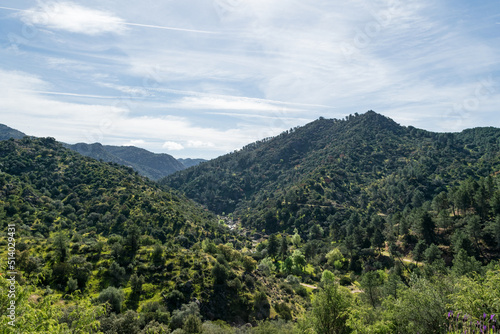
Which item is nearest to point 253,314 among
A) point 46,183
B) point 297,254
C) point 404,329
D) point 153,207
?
point 404,329

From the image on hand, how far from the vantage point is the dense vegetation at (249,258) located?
25.3m

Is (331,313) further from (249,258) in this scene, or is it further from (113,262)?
(113,262)

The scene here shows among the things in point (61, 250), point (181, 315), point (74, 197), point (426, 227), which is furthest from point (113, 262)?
point (426, 227)

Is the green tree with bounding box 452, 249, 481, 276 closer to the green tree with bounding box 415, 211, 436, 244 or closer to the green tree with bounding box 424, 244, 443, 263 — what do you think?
the green tree with bounding box 424, 244, 443, 263

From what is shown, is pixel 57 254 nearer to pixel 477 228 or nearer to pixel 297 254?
pixel 297 254

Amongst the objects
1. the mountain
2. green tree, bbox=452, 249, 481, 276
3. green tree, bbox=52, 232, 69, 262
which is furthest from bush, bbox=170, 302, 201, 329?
green tree, bbox=452, 249, 481, 276

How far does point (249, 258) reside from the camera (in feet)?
222

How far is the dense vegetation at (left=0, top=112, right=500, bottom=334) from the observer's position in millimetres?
25266

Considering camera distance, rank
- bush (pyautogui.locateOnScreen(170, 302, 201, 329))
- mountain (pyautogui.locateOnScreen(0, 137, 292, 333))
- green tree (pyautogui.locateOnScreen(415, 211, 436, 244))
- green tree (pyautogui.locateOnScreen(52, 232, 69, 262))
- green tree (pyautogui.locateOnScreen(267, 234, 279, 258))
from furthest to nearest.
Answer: green tree (pyautogui.locateOnScreen(267, 234, 279, 258))
green tree (pyautogui.locateOnScreen(415, 211, 436, 244))
green tree (pyautogui.locateOnScreen(52, 232, 69, 262))
mountain (pyautogui.locateOnScreen(0, 137, 292, 333))
bush (pyautogui.locateOnScreen(170, 302, 201, 329))

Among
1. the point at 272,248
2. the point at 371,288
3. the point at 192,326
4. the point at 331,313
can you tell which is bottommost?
the point at 272,248

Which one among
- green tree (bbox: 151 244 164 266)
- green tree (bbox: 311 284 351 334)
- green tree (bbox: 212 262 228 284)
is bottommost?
green tree (bbox: 212 262 228 284)

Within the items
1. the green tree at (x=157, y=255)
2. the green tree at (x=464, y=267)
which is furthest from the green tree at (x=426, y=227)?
the green tree at (x=157, y=255)

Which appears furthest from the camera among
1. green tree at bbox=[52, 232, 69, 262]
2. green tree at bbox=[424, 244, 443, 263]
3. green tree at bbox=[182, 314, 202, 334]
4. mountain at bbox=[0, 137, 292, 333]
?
green tree at bbox=[424, 244, 443, 263]

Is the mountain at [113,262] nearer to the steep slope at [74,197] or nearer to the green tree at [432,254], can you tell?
the steep slope at [74,197]
